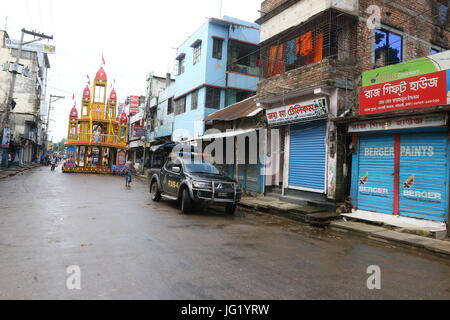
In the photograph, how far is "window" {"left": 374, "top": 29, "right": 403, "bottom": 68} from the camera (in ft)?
41.4

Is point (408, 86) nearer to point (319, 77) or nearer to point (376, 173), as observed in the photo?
point (376, 173)

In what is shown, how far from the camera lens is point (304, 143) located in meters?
13.2

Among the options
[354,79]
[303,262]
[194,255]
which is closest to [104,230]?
[194,255]

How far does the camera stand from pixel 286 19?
14.3 metres

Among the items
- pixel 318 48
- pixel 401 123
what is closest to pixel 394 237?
pixel 401 123

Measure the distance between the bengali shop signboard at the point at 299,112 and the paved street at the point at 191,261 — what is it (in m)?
4.96

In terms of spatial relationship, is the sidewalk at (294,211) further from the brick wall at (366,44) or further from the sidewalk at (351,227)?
the brick wall at (366,44)

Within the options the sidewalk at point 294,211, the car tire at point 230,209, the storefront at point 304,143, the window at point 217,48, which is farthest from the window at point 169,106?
the car tire at point 230,209

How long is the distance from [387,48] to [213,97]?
43.2 ft

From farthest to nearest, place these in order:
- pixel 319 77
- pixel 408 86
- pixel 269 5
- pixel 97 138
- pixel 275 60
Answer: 1. pixel 97 138
2. pixel 269 5
3. pixel 275 60
4. pixel 319 77
5. pixel 408 86

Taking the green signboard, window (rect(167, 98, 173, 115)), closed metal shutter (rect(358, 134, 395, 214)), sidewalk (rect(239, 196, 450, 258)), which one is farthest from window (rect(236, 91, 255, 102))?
closed metal shutter (rect(358, 134, 395, 214))

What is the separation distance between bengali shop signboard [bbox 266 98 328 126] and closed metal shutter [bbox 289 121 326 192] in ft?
1.34

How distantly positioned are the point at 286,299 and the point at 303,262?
6.09 ft
